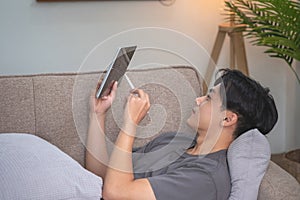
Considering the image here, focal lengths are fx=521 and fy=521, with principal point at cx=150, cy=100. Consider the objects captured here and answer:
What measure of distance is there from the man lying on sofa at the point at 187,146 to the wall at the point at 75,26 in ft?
2.58

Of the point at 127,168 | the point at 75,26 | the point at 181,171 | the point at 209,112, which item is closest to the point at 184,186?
the point at 181,171

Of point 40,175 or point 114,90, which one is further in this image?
point 114,90

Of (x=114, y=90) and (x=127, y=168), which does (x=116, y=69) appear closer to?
(x=114, y=90)

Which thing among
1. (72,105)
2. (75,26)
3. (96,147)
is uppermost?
(75,26)

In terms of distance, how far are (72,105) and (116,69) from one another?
27 cm

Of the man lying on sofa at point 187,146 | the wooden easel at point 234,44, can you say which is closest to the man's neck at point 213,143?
the man lying on sofa at point 187,146

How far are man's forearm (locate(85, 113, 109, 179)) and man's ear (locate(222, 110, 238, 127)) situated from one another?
0.44m

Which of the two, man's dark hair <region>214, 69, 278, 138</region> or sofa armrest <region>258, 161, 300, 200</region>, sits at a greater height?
man's dark hair <region>214, 69, 278, 138</region>

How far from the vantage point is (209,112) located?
1.71 metres

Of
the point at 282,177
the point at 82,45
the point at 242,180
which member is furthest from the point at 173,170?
the point at 82,45

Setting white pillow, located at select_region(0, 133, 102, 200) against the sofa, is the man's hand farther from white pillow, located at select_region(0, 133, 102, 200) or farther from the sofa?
white pillow, located at select_region(0, 133, 102, 200)

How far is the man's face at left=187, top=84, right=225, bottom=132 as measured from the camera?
5.58 feet

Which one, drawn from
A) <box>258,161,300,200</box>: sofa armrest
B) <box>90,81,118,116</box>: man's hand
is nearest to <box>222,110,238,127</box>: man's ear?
<box>258,161,300,200</box>: sofa armrest

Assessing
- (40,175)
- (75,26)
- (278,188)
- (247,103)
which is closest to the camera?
(40,175)
